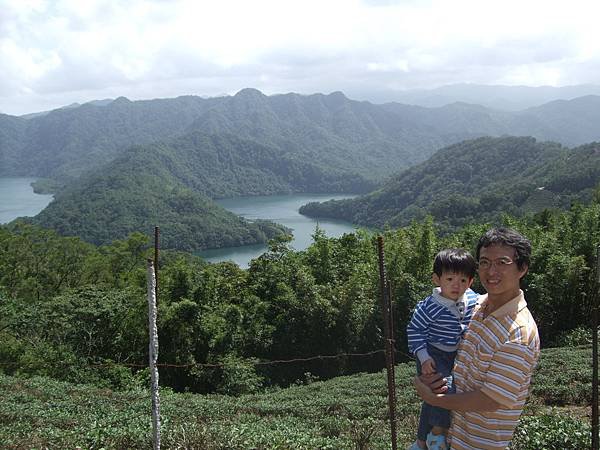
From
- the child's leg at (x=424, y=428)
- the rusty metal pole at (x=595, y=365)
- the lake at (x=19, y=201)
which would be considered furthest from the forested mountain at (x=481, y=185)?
the child's leg at (x=424, y=428)

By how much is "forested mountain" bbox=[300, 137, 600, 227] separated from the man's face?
6677cm

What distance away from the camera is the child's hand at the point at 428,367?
2.41 metres

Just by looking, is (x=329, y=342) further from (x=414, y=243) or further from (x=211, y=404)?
(x=211, y=404)

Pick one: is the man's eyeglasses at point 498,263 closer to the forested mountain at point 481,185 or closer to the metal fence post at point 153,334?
the metal fence post at point 153,334

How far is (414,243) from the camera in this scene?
21578 millimetres

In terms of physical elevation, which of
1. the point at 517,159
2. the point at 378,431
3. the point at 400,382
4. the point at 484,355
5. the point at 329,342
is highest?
the point at 517,159

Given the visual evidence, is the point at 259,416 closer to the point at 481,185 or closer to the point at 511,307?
the point at 511,307

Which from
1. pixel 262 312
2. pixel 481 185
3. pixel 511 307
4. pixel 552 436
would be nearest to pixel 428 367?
pixel 511 307

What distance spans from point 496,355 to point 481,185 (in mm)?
103245

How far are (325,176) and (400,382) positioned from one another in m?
163

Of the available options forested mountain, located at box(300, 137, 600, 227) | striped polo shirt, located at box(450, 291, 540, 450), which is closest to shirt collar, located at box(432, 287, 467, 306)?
striped polo shirt, located at box(450, 291, 540, 450)

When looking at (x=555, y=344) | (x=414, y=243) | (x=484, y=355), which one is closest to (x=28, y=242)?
(x=414, y=243)

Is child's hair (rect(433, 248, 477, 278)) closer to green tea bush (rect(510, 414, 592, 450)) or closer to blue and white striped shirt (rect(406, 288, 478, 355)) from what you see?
blue and white striped shirt (rect(406, 288, 478, 355))

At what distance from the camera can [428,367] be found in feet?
7.93
